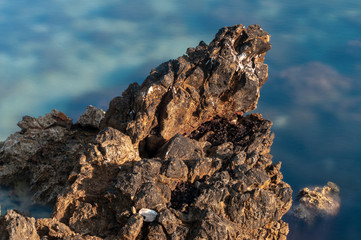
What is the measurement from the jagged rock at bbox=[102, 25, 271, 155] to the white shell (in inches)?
182

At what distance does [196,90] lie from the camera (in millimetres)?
17828

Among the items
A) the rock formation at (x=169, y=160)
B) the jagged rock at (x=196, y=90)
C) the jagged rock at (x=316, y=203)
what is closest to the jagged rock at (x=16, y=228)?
the rock formation at (x=169, y=160)

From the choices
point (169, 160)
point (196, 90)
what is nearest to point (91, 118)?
point (196, 90)

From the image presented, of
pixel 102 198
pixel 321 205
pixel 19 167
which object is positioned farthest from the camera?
pixel 321 205

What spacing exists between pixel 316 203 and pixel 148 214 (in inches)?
692

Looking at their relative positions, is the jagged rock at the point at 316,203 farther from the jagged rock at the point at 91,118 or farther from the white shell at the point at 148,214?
the white shell at the point at 148,214

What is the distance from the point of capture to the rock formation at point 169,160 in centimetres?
1264

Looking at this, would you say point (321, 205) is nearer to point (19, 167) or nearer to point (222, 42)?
point (222, 42)

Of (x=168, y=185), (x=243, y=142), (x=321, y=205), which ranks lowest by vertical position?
(x=168, y=185)

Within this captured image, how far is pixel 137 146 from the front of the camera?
17031 millimetres

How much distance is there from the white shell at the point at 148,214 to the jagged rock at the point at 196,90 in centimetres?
463

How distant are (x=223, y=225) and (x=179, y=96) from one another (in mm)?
6785

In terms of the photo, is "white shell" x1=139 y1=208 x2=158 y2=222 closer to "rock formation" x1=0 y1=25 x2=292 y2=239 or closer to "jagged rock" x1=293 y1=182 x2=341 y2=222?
"rock formation" x1=0 y1=25 x2=292 y2=239

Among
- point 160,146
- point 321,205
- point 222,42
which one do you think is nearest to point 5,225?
point 160,146
